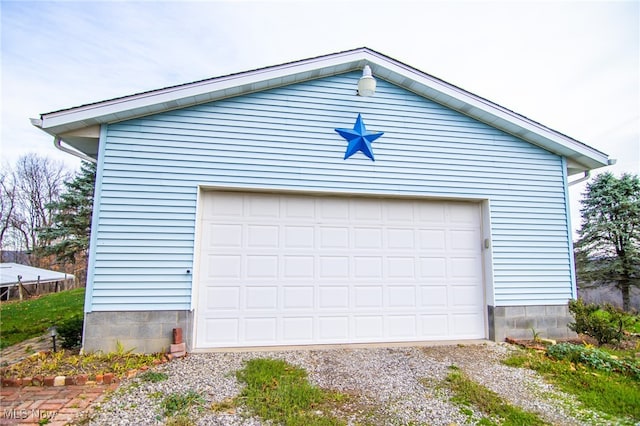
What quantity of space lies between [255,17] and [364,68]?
12.8 ft

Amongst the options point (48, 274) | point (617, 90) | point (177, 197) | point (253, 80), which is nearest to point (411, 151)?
point (253, 80)

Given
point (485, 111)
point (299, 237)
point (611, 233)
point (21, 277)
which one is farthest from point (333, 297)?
point (21, 277)

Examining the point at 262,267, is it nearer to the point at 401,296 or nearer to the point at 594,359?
the point at 401,296

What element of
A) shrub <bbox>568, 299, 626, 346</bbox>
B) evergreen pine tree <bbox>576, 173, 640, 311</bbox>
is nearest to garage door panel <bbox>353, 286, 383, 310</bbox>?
shrub <bbox>568, 299, 626, 346</bbox>

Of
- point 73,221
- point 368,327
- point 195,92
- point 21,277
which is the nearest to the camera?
point 195,92

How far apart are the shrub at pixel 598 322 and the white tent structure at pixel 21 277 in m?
19.0

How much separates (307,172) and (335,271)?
165 centimetres

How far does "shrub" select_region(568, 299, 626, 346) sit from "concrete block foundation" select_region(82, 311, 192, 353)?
600cm

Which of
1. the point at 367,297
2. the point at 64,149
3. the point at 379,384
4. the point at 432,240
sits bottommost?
the point at 379,384

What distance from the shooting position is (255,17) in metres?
7.69

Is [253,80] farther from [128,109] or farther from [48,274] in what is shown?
[48,274]

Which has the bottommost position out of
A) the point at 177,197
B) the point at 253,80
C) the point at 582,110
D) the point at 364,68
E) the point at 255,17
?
the point at 177,197

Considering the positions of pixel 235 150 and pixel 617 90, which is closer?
pixel 235 150

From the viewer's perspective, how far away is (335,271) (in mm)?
5301
